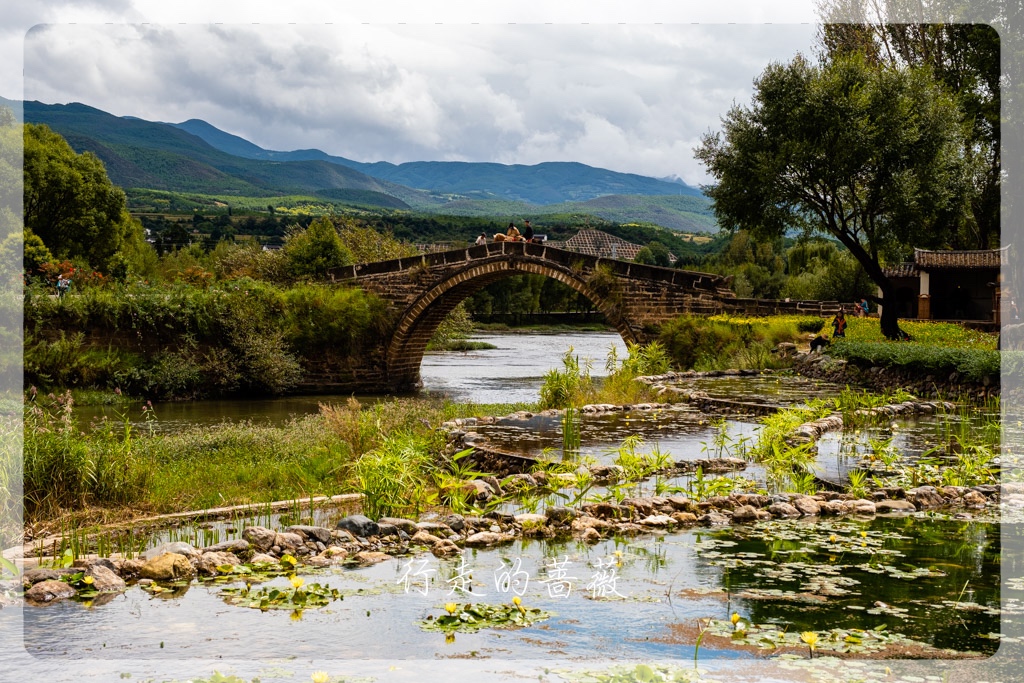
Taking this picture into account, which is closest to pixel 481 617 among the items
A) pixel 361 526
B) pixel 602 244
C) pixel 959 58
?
pixel 361 526

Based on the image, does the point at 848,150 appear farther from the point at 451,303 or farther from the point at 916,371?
the point at 451,303

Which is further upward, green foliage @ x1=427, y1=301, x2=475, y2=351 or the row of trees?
the row of trees

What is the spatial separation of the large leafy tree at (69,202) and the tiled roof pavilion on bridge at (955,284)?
3505cm

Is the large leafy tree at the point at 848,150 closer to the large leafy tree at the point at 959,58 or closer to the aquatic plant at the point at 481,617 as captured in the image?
the large leafy tree at the point at 959,58

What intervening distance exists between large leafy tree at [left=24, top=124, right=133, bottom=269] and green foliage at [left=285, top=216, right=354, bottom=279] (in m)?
11.3

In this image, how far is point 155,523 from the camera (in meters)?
8.62

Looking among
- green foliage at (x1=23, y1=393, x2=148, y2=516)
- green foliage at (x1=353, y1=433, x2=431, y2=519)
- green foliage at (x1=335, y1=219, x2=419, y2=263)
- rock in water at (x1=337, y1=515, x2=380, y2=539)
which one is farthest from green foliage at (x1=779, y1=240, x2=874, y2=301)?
rock in water at (x1=337, y1=515, x2=380, y2=539)

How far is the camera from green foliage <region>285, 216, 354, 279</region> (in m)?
37.5

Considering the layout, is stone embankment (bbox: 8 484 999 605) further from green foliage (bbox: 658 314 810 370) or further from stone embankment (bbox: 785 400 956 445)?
green foliage (bbox: 658 314 810 370)

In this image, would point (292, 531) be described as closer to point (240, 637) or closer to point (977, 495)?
point (240, 637)

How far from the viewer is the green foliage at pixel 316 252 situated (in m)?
37.5

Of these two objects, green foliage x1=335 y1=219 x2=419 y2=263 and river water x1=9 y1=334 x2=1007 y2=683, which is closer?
river water x1=9 y1=334 x2=1007 y2=683

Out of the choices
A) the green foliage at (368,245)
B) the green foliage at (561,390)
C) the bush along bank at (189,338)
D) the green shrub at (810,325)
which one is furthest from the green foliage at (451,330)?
the green foliage at (561,390)

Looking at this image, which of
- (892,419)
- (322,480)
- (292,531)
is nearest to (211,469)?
(322,480)
